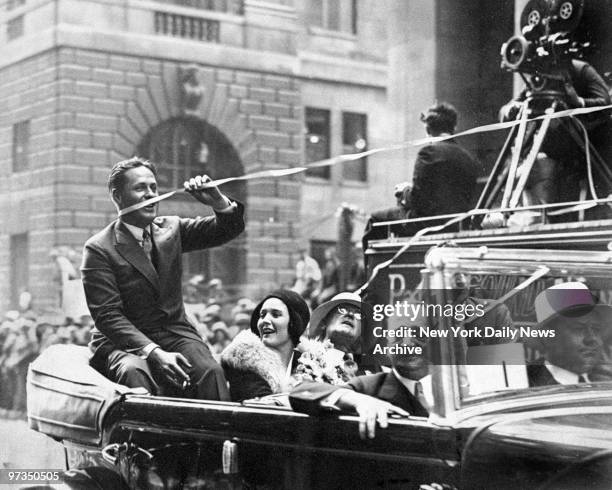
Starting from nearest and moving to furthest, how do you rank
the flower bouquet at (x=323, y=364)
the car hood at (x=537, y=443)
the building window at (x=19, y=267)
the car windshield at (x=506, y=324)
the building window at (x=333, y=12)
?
the car hood at (x=537, y=443) → the car windshield at (x=506, y=324) → the flower bouquet at (x=323, y=364) → the building window at (x=333, y=12) → the building window at (x=19, y=267)

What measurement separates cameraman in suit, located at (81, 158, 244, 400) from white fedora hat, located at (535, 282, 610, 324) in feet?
3.30

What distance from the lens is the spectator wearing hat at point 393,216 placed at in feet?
10.2

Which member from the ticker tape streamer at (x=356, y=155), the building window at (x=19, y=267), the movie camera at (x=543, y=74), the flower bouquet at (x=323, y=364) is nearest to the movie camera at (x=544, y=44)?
the movie camera at (x=543, y=74)

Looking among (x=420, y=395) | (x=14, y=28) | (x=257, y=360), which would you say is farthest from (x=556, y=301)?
(x=14, y=28)

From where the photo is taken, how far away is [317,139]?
3.14 m

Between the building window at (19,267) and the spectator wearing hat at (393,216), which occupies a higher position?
the spectator wearing hat at (393,216)

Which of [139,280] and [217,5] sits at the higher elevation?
[217,5]

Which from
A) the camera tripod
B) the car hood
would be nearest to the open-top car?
the car hood

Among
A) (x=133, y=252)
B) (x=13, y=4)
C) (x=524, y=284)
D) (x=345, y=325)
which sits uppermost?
(x=13, y=4)

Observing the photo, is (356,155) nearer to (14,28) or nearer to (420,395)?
(420,395)

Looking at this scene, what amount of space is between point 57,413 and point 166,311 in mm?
442

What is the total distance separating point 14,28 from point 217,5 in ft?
2.44

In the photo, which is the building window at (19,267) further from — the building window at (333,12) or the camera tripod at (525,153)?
the camera tripod at (525,153)

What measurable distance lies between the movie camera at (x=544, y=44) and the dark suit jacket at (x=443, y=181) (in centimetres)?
31
